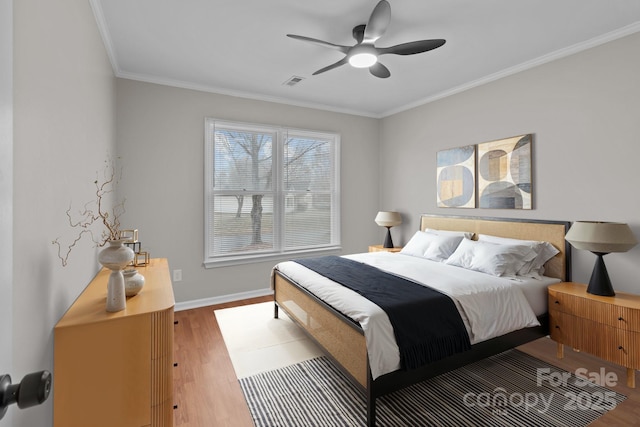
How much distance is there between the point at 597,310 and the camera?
2420 millimetres

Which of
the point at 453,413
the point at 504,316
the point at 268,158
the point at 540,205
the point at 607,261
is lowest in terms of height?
the point at 453,413

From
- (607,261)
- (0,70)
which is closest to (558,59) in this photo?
(607,261)

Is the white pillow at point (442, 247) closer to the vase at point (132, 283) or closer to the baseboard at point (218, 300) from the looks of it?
the baseboard at point (218, 300)

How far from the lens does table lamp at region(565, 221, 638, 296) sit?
2.38 meters

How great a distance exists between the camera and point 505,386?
2.27 metres

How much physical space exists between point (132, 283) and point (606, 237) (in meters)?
3.36

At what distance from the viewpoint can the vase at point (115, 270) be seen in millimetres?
1566

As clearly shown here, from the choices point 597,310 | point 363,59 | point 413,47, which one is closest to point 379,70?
point 363,59

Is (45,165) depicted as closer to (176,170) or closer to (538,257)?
(176,170)

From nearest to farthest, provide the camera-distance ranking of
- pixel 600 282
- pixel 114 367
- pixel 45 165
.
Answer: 1. pixel 45 165
2. pixel 114 367
3. pixel 600 282

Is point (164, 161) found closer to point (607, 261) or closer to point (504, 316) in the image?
point (504, 316)

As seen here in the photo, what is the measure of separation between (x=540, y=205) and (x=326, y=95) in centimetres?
285

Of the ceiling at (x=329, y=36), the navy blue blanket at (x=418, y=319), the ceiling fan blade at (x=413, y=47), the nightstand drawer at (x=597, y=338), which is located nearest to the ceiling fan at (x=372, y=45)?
the ceiling fan blade at (x=413, y=47)

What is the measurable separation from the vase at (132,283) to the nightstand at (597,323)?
321 cm
